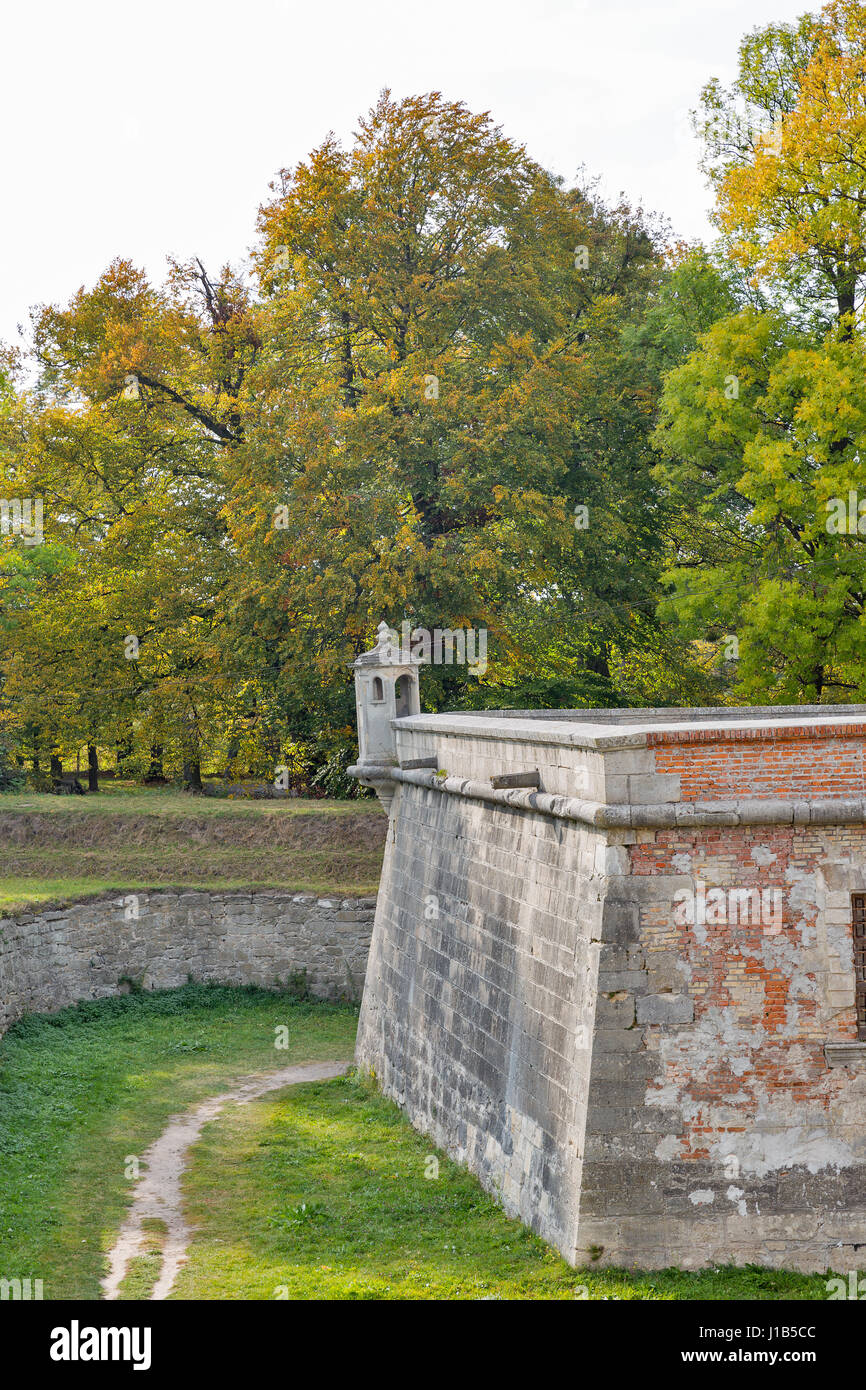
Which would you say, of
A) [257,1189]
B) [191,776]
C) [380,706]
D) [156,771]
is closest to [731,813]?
[257,1189]

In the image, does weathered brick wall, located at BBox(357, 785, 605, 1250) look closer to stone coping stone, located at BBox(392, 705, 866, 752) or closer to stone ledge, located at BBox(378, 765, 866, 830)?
stone ledge, located at BBox(378, 765, 866, 830)

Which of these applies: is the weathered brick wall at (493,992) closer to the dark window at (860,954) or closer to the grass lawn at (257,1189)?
the grass lawn at (257,1189)

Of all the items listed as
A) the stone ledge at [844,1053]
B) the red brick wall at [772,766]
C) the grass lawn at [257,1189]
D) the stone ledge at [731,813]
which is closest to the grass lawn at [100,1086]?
the grass lawn at [257,1189]

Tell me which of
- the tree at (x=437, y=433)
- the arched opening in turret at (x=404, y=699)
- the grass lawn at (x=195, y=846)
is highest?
the tree at (x=437, y=433)

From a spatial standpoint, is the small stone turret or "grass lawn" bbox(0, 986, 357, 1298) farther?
the small stone turret

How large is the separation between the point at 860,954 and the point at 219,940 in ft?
49.2

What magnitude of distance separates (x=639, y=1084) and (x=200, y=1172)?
6.30 m

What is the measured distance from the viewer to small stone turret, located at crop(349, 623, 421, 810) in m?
18.3

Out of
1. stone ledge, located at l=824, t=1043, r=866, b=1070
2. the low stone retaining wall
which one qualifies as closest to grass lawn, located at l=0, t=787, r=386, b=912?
the low stone retaining wall

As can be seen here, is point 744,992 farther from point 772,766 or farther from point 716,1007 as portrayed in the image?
point 772,766

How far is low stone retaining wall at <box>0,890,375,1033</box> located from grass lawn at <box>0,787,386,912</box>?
1.08ft

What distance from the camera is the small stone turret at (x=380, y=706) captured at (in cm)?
1830

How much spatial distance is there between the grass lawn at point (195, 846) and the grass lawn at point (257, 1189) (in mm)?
3884

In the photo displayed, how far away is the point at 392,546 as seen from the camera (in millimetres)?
24781
